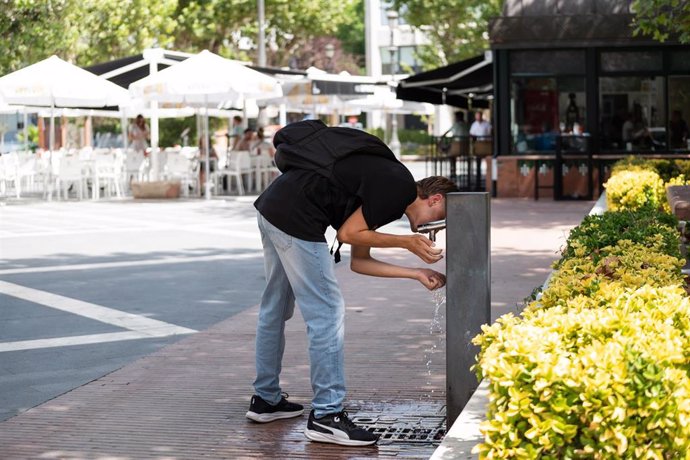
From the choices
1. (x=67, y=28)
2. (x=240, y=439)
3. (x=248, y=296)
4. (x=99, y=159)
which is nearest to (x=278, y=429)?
(x=240, y=439)

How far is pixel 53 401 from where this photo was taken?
6.54 metres

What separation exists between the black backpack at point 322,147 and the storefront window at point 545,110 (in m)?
16.4

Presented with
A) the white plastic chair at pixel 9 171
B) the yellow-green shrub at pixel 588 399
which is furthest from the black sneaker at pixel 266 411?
the white plastic chair at pixel 9 171

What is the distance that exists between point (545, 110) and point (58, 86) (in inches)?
352

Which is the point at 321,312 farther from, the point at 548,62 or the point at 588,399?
the point at 548,62

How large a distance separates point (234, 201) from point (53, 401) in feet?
55.0

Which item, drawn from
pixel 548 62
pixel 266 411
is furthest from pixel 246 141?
pixel 266 411

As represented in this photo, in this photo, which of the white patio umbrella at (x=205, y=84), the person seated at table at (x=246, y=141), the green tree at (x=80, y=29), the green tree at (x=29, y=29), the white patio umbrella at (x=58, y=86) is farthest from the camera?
the green tree at (x=80, y=29)

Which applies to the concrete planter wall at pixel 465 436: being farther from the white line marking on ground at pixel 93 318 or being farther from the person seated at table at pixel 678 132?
→ the person seated at table at pixel 678 132

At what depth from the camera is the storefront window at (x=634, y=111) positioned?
69.4 feet

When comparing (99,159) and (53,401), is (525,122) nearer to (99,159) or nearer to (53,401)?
(99,159)

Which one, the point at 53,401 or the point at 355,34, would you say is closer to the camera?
the point at 53,401

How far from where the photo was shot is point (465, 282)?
5211 millimetres

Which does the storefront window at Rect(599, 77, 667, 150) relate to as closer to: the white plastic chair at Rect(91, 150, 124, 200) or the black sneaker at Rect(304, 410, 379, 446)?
the white plastic chair at Rect(91, 150, 124, 200)
